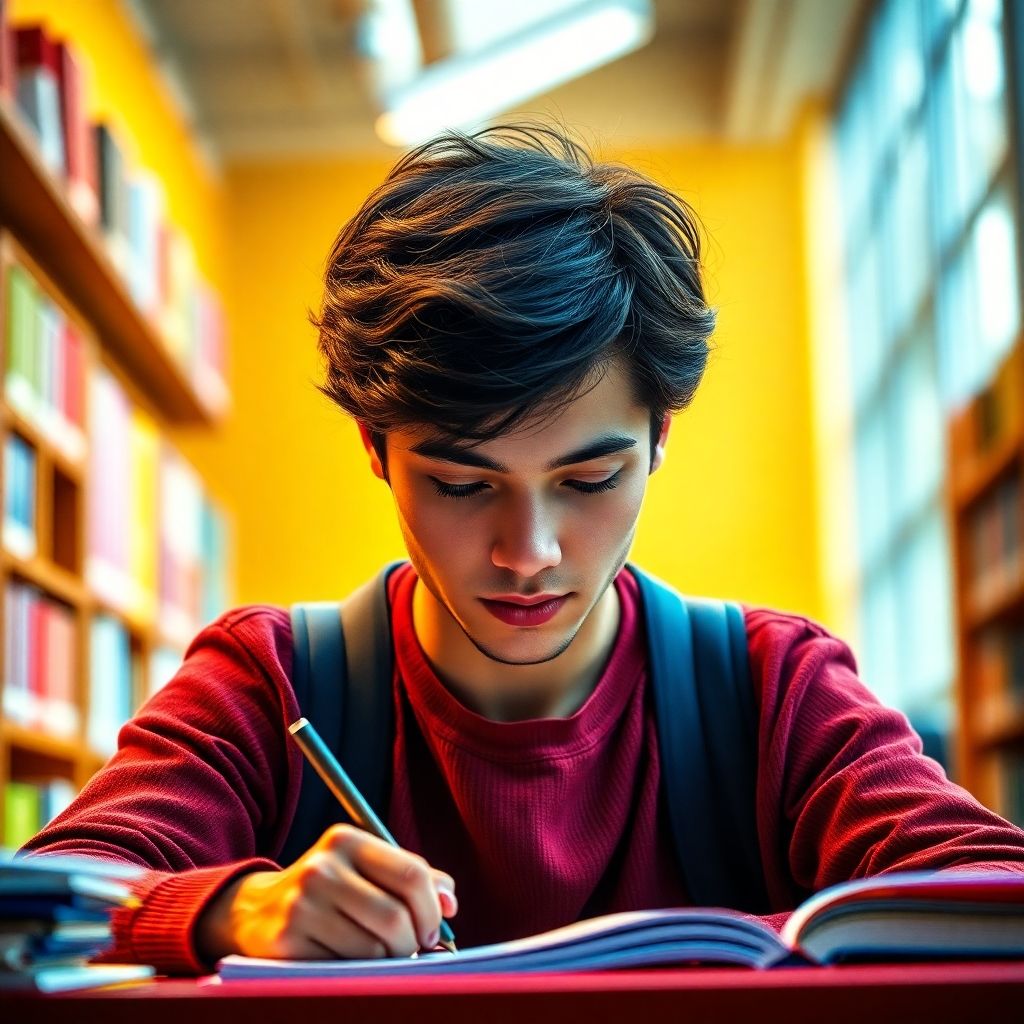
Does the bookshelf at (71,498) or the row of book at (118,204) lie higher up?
the row of book at (118,204)

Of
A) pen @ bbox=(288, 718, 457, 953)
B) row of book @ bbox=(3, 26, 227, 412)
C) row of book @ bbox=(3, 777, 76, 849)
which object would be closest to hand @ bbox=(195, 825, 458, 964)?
pen @ bbox=(288, 718, 457, 953)

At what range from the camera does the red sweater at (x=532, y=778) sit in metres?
1.18

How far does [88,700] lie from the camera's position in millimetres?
3818

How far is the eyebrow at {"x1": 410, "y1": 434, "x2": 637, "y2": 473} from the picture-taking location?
1.13 m

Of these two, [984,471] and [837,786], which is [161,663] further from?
[837,786]

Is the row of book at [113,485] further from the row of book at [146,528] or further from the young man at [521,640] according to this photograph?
the young man at [521,640]

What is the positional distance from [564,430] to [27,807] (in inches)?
99.6

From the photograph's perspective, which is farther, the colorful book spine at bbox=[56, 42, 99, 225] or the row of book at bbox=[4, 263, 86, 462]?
the colorful book spine at bbox=[56, 42, 99, 225]

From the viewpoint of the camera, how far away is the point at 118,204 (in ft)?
14.3

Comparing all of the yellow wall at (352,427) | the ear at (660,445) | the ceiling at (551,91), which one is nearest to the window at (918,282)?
the ceiling at (551,91)

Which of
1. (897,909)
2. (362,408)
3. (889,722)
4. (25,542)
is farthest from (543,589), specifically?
(25,542)

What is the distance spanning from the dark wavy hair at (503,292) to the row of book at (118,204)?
2.44 m

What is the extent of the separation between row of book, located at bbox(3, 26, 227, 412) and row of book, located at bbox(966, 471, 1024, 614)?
251cm

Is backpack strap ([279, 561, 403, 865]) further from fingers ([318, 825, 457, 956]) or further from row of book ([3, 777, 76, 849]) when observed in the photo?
row of book ([3, 777, 76, 849])
